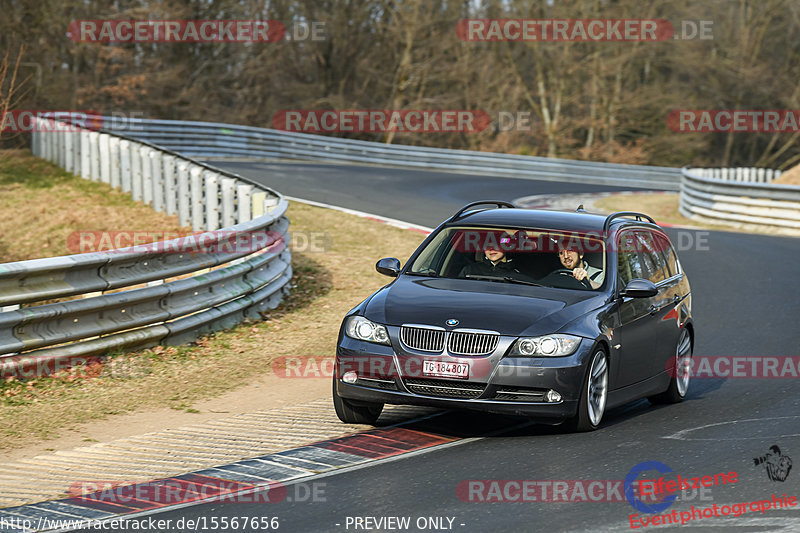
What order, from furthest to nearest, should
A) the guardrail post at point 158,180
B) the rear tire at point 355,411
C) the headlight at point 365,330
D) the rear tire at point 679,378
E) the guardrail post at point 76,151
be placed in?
the guardrail post at point 76,151 < the guardrail post at point 158,180 < the rear tire at point 679,378 < the rear tire at point 355,411 < the headlight at point 365,330

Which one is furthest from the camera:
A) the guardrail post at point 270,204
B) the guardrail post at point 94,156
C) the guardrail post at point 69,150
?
the guardrail post at point 69,150

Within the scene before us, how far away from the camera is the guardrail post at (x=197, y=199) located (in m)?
18.3

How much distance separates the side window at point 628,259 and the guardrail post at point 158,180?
40.1ft

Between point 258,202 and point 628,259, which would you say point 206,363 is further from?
point 258,202

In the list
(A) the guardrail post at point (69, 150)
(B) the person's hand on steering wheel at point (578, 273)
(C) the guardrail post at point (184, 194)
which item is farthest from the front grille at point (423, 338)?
(A) the guardrail post at point (69, 150)

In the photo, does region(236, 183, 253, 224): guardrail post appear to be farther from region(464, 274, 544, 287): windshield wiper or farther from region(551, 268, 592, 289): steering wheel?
region(551, 268, 592, 289): steering wheel

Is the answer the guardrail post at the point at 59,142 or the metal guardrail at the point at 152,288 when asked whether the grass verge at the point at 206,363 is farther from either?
the guardrail post at the point at 59,142

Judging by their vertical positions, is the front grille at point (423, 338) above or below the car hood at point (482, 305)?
below

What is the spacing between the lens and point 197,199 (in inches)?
726

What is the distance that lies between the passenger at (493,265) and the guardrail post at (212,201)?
928 cm

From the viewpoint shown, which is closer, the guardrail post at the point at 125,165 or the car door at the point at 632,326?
the car door at the point at 632,326

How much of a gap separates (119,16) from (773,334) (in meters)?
35.3

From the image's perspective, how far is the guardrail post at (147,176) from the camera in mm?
20531

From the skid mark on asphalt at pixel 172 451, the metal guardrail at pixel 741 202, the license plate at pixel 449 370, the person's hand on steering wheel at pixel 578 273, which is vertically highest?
the person's hand on steering wheel at pixel 578 273
